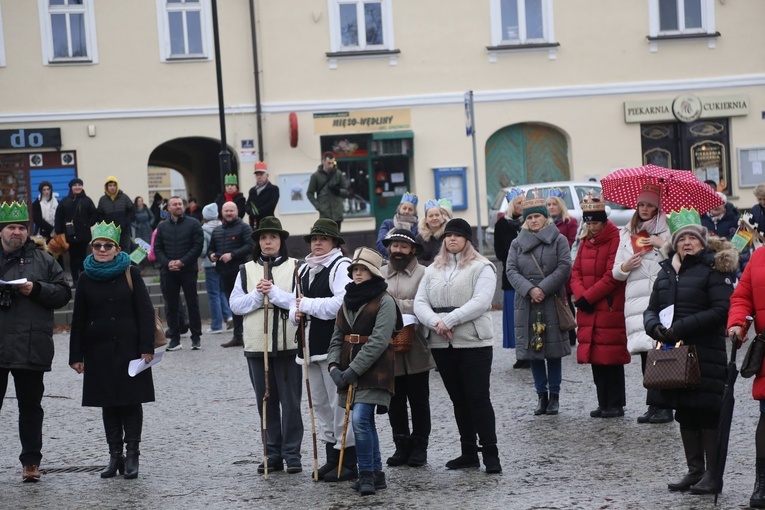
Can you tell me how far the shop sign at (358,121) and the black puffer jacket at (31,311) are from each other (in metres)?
18.1

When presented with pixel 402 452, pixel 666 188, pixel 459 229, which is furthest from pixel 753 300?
pixel 666 188

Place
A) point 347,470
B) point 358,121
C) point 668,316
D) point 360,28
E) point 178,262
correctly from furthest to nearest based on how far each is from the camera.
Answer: point 360,28 → point 358,121 → point 178,262 → point 347,470 → point 668,316

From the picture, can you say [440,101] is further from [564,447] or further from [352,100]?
[564,447]

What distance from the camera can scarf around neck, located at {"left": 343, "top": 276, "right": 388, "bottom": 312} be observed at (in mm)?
8539

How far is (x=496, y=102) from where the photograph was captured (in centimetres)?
2789

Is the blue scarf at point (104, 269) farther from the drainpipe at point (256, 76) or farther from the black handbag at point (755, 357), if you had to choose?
the drainpipe at point (256, 76)

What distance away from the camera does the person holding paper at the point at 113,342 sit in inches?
361

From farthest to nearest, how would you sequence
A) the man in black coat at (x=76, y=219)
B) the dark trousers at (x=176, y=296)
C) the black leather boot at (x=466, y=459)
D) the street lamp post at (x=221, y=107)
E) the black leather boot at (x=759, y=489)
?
the street lamp post at (x=221, y=107), the man in black coat at (x=76, y=219), the dark trousers at (x=176, y=296), the black leather boot at (x=466, y=459), the black leather boot at (x=759, y=489)

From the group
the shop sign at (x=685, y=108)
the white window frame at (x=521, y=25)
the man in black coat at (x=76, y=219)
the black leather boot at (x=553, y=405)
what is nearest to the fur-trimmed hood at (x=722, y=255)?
the black leather boot at (x=553, y=405)

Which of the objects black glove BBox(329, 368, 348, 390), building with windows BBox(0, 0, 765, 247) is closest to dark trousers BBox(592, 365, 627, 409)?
black glove BBox(329, 368, 348, 390)

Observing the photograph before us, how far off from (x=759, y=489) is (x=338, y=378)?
9.14ft

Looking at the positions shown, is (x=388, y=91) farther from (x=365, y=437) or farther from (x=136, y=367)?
(x=365, y=437)

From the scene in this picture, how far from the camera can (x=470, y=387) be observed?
9.02 m

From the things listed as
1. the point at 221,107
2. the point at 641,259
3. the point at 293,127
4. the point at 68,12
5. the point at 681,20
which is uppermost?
the point at 68,12
